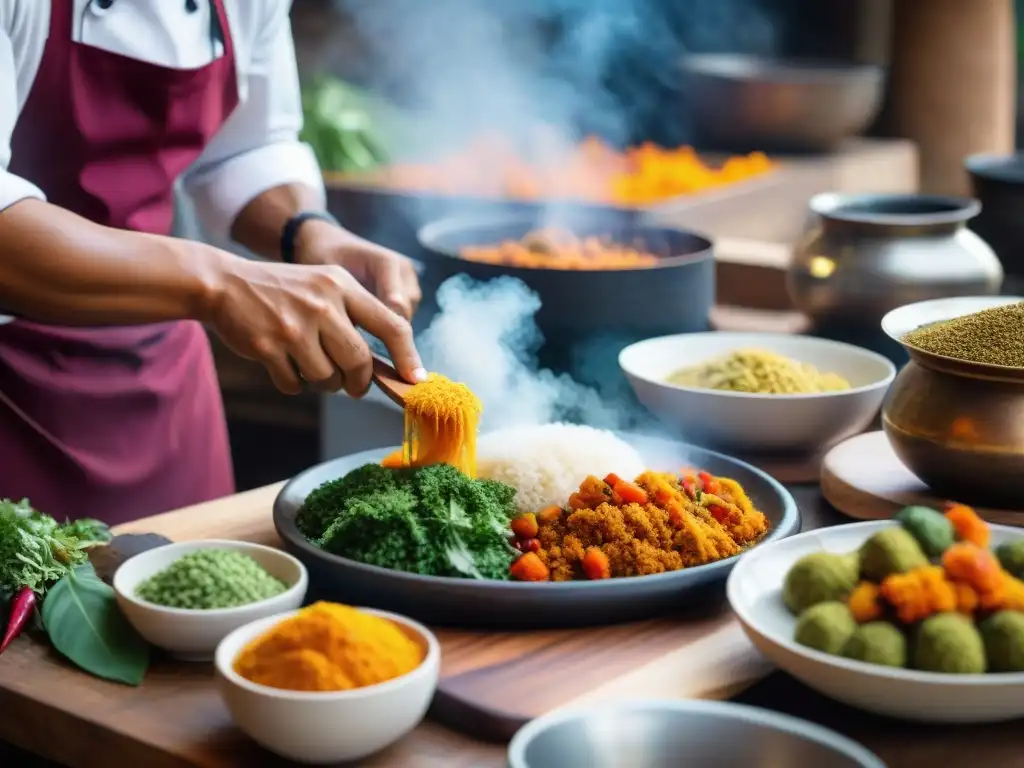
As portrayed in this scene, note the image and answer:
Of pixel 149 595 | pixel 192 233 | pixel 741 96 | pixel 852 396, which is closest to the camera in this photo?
pixel 149 595

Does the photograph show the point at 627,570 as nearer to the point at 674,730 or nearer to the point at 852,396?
the point at 674,730

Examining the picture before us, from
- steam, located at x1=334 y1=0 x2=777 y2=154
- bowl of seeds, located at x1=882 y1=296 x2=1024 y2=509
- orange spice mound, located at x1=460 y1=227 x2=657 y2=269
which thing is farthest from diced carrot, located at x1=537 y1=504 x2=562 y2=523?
steam, located at x1=334 y1=0 x2=777 y2=154

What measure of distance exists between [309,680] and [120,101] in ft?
4.20

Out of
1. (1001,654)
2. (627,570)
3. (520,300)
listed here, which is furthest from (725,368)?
(1001,654)

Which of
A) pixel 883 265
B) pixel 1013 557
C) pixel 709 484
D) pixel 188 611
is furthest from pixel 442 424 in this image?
pixel 883 265

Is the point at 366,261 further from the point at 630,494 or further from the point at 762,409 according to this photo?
the point at 630,494

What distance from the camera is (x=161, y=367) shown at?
2.34 m

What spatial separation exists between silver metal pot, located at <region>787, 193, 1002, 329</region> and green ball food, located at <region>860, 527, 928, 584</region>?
1.11 meters

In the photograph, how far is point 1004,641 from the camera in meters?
1.13

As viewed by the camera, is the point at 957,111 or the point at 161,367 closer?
the point at 161,367

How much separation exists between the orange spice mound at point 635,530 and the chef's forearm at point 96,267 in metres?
0.55

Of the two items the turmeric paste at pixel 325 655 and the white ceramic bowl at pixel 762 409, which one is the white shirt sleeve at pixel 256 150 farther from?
the turmeric paste at pixel 325 655

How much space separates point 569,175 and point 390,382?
2.12 metres

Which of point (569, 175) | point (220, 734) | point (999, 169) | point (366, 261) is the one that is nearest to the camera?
point (220, 734)
